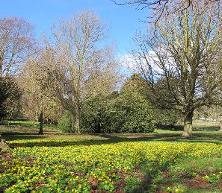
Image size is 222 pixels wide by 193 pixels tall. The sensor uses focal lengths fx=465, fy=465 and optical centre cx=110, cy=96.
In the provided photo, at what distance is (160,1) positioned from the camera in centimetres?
1101

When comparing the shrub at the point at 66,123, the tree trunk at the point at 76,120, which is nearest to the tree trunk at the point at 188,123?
the tree trunk at the point at 76,120

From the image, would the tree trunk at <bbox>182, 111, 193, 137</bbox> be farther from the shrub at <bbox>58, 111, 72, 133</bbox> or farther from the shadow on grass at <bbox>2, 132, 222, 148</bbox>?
the shrub at <bbox>58, 111, 72, 133</bbox>

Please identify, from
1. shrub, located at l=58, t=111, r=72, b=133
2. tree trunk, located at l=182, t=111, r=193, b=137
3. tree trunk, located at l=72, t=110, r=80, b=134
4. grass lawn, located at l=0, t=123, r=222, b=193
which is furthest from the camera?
shrub, located at l=58, t=111, r=72, b=133

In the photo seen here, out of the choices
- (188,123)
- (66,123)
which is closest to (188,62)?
(188,123)

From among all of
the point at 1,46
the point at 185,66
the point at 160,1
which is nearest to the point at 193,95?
the point at 185,66

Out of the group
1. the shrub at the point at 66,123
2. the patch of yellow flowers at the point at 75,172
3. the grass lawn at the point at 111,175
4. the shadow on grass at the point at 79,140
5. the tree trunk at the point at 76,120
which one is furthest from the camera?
the shrub at the point at 66,123

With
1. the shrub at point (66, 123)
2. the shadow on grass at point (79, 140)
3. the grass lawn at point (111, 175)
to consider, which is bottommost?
the grass lawn at point (111, 175)

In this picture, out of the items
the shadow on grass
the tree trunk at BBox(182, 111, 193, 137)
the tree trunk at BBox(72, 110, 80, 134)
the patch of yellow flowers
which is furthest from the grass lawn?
the tree trunk at BBox(72, 110, 80, 134)

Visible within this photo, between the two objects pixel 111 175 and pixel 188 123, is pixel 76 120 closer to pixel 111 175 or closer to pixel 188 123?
pixel 188 123

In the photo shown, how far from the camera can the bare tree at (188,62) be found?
1428 inches

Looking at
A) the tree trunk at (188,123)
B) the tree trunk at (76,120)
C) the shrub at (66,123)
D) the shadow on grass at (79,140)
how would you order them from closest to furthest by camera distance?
the shadow on grass at (79,140) < the tree trunk at (188,123) < the tree trunk at (76,120) < the shrub at (66,123)

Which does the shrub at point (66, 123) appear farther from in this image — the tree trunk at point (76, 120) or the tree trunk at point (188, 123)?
the tree trunk at point (188, 123)

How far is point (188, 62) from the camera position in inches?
1443

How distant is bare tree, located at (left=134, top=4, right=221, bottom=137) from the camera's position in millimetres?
36281
